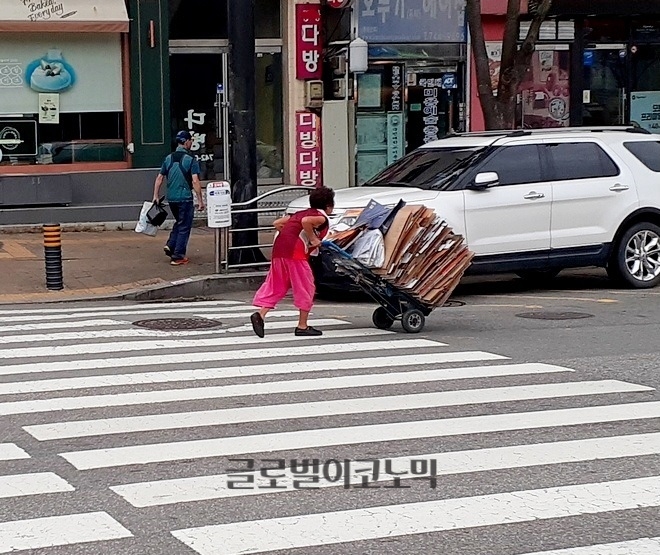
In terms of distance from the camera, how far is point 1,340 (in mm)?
11336

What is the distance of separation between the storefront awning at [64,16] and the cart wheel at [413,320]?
10.6 m

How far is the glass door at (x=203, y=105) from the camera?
2184 cm

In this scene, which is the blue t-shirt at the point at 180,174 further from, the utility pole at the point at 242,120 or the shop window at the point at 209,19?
the shop window at the point at 209,19

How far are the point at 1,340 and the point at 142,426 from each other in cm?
391

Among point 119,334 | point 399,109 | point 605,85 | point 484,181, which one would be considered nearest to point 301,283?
point 119,334

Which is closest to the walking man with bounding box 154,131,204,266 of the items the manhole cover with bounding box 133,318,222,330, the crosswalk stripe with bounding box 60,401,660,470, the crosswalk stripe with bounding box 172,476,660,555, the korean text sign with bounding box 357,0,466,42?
the manhole cover with bounding box 133,318,222,330

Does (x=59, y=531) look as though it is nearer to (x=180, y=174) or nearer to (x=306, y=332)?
(x=306, y=332)

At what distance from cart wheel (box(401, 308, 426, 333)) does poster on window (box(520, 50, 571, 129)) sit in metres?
12.8

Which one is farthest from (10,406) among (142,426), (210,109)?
(210,109)

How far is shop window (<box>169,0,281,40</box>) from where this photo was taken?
2162 cm

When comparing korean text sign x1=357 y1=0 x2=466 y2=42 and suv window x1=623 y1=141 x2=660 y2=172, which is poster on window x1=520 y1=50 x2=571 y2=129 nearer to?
korean text sign x1=357 y1=0 x2=466 y2=42

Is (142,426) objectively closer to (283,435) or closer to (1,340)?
(283,435)

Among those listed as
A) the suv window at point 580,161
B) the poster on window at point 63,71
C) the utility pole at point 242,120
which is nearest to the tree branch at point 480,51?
the suv window at point 580,161

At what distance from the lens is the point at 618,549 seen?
5547mm
